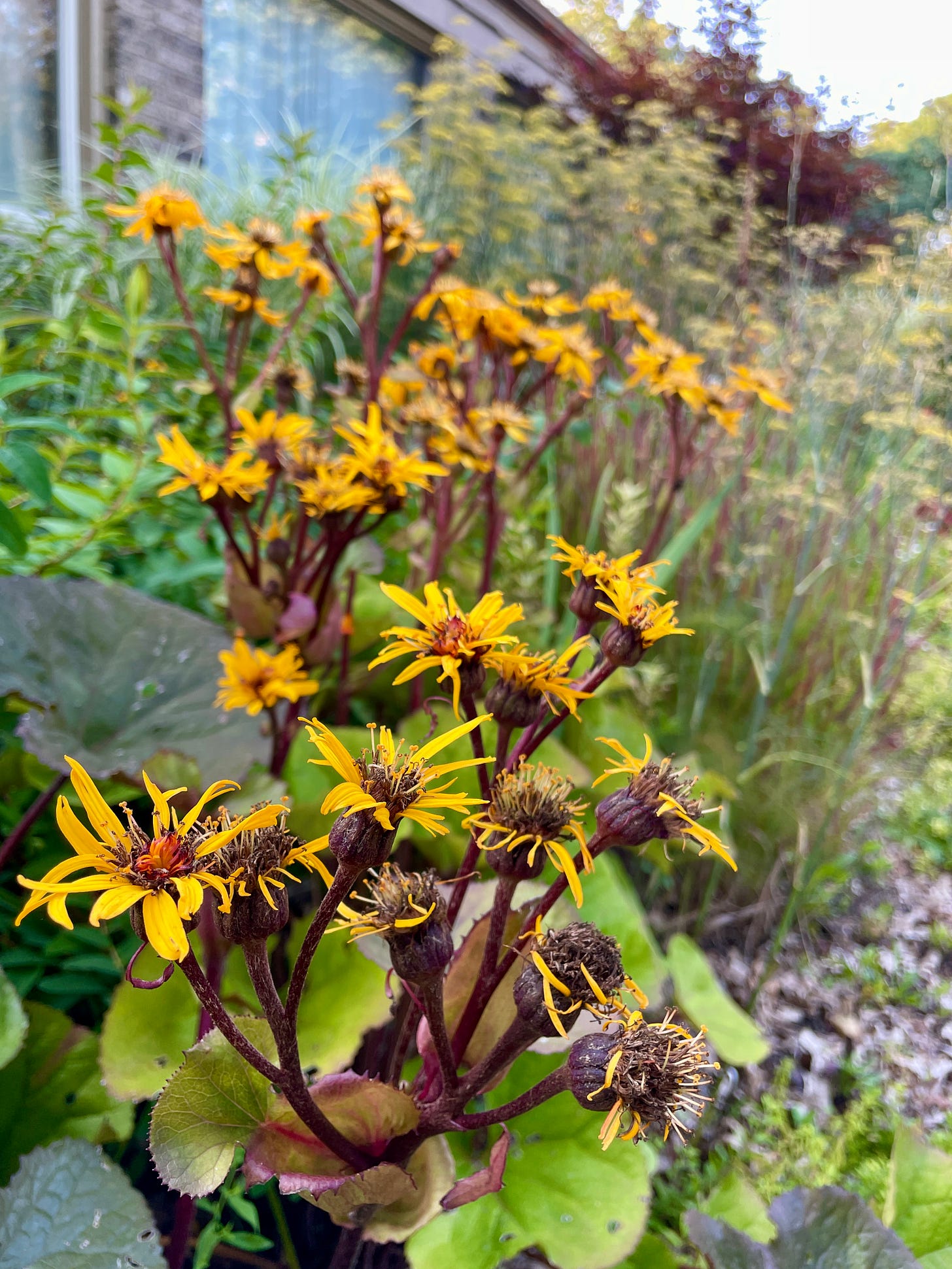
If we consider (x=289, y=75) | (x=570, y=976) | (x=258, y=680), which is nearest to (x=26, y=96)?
(x=289, y=75)

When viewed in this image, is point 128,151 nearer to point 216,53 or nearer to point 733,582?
point 733,582

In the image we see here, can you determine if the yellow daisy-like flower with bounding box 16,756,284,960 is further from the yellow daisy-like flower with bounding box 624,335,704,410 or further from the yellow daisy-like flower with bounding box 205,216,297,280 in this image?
the yellow daisy-like flower with bounding box 624,335,704,410

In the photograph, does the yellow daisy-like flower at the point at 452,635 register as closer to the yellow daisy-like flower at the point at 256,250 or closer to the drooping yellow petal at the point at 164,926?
the drooping yellow petal at the point at 164,926

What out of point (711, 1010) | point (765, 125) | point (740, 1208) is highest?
point (765, 125)

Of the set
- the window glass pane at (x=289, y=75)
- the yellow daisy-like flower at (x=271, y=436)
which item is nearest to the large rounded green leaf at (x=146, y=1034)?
the yellow daisy-like flower at (x=271, y=436)

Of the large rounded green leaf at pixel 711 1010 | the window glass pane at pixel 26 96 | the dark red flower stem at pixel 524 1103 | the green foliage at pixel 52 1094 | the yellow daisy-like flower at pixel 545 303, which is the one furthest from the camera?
the window glass pane at pixel 26 96

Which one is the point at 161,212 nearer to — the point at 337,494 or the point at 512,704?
the point at 337,494

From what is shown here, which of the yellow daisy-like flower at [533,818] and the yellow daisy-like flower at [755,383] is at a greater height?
the yellow daisy-like flower at [755,383]
